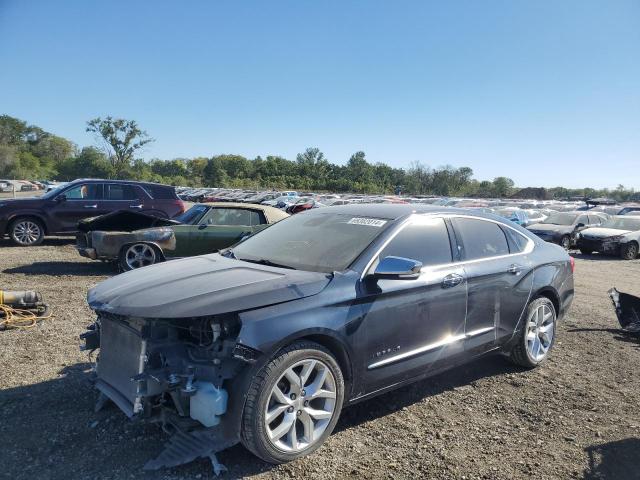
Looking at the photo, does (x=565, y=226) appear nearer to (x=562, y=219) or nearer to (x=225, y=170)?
(x=562, y=219)

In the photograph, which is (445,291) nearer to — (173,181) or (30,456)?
(30,456)

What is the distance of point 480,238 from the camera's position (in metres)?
4.41

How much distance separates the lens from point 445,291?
3764 mm

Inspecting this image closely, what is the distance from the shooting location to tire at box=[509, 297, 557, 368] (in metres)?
4.63

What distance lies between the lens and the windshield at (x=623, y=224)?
17.2m

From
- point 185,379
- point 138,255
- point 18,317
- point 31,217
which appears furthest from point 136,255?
point 185,379

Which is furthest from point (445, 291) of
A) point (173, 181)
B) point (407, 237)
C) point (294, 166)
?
point (294, 166)

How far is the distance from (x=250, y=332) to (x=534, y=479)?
200 centimetres

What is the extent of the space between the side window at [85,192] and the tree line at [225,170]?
233 ft

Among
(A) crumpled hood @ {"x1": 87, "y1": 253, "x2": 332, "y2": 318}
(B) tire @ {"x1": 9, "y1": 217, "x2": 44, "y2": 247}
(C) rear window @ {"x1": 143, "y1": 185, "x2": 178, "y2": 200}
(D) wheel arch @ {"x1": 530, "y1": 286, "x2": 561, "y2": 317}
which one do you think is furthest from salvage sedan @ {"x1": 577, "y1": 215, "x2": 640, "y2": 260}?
(B) tire @ {"x1": 9, "y1": 217, "x2": 44, "y2": 247}

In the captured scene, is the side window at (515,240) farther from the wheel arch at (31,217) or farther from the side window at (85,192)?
the wheel arch at (31,217)

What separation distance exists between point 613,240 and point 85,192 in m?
16.8

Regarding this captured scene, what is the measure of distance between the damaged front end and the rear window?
34.1 feet

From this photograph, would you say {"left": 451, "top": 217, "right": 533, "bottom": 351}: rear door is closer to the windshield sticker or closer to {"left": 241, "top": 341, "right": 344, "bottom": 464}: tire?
the windshield sticker
